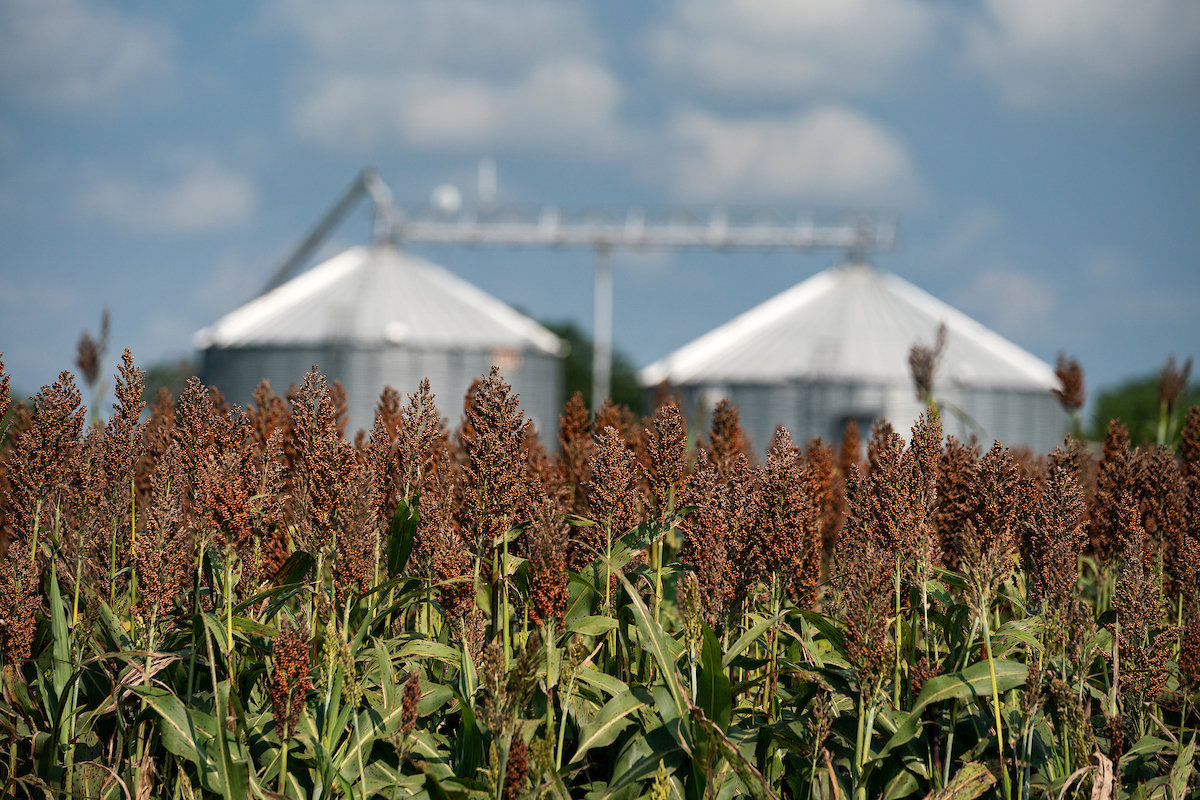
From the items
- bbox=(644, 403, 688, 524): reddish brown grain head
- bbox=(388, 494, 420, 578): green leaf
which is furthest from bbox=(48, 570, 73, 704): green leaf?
bbox=(644, 403, 688, 524): reddish brown grain head

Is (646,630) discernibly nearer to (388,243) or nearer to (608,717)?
(608,717)

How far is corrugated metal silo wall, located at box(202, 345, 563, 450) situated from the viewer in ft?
130

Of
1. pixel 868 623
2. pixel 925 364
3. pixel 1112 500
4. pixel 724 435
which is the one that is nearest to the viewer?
pixel 868 623

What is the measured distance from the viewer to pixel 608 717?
3.42 m

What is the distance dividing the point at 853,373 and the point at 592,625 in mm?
38066

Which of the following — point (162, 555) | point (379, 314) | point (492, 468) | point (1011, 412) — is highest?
point (379, 314)

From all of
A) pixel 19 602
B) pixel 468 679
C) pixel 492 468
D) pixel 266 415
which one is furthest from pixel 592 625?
pixel 266 415

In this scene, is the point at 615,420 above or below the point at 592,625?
above

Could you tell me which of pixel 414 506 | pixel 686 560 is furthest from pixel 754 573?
pixel 414 506

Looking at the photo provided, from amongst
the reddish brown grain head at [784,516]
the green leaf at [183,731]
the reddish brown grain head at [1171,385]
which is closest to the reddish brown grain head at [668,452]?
the reddish brown grain head at [784,516]

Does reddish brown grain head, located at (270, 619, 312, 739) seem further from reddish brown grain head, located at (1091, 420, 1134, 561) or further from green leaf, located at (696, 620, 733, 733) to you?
reddish brown grain head, located at (1091, 420, 1134, 561)

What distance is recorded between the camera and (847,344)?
41.7 meters

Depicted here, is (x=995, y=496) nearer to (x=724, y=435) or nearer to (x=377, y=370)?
(x=724, y=435)

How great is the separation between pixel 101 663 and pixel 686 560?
2.18 metres
